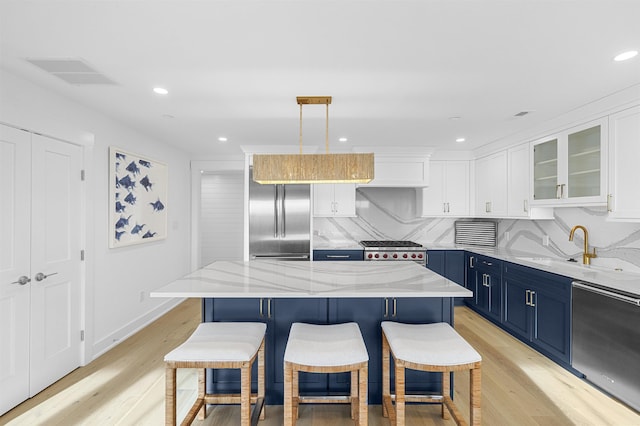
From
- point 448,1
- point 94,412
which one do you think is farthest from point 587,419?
point 94,412

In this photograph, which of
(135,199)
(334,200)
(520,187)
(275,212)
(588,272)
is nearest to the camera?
(588,272)

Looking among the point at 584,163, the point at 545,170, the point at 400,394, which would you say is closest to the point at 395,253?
the point at 545,170

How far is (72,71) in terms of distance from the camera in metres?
2.20

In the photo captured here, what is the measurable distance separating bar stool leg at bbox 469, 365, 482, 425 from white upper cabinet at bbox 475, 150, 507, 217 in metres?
2.99

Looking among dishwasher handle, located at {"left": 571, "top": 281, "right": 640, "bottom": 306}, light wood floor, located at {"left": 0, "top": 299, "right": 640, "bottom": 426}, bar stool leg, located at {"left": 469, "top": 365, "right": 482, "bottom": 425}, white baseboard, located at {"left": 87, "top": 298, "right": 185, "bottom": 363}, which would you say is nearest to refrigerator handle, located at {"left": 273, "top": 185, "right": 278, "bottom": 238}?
white baseboard, located at {"left": 87, "top": 298, "right": 185, "bottom": 363}

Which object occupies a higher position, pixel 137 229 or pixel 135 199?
pixel 135 199

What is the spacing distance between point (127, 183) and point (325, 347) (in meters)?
3.00

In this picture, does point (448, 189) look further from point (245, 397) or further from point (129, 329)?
point (129, 329)

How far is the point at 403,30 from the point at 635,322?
8.22 feet

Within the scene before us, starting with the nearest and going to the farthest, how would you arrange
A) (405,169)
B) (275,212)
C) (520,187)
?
(520,187), (275,212), (405,169)

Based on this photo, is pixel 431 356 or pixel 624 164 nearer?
pixel 431 356

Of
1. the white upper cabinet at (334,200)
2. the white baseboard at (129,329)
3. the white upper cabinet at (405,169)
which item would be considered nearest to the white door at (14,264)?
the white baseboard at (129,329)

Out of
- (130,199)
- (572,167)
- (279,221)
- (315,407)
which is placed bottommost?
(315,407)

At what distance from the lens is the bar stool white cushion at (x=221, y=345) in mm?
1803
